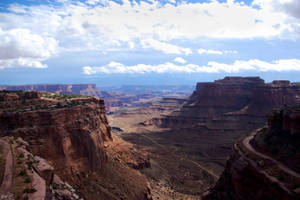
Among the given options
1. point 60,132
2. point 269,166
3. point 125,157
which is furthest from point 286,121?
point 125,157

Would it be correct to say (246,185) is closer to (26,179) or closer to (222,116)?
(26,179)

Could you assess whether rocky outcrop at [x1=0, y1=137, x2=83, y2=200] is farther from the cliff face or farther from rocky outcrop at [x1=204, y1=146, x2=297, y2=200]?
rocky outcrop at [x1=204, y1=146, x2=297, y2=200]

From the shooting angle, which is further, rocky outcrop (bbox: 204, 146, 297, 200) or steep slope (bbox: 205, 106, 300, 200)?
steep slope (bbox: 205, 106, 300, 200)

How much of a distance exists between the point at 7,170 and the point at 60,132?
1113 centimetres

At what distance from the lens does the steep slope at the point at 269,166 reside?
1853 cm

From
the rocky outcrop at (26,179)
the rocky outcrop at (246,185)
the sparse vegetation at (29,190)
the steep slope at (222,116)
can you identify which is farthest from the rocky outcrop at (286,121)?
the steep slope at (222,116)

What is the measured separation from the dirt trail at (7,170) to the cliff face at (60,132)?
400cm

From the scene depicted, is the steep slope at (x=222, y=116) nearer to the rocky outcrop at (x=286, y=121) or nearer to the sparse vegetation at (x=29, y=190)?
the rocky outcrop at (x=286, y=121)

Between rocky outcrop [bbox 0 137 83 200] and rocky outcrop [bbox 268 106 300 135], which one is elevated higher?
rocky outcrop [bbox 268 106 300 135]

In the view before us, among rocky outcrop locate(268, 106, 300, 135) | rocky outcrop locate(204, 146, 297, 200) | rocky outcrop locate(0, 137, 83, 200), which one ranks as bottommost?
rocky outcrop locate(204, 146, 297, 200)

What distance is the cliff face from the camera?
27.2 metres

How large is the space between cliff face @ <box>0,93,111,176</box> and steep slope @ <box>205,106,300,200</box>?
15449 millimetres

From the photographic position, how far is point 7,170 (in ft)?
57.9

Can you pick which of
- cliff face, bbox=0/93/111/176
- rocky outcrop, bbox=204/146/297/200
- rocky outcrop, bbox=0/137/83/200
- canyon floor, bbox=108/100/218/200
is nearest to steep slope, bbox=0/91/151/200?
cliff face, bbox=0/93/111/176
